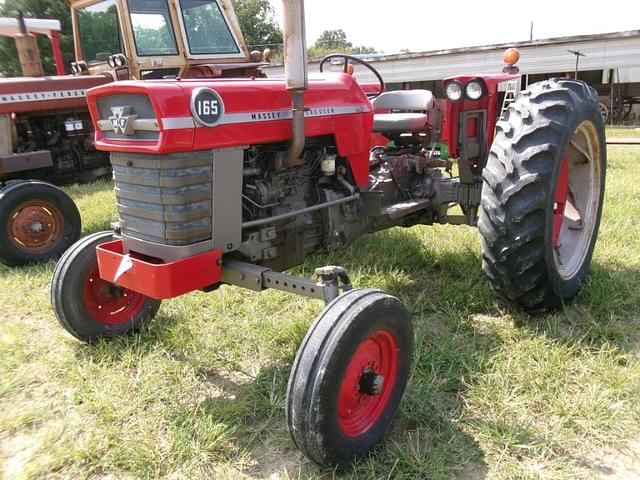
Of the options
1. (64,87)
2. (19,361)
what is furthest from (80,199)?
(19,361)

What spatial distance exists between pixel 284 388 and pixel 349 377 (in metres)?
0.59

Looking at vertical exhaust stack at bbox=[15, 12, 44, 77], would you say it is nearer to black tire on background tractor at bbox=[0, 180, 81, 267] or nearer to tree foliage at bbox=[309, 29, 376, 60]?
black tire on background tractor at bbox=[0, 180, 81, 267]

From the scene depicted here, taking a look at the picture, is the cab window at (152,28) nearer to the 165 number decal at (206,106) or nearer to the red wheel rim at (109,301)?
the red wheel rim at (109,301)

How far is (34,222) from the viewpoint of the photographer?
4.52 meters

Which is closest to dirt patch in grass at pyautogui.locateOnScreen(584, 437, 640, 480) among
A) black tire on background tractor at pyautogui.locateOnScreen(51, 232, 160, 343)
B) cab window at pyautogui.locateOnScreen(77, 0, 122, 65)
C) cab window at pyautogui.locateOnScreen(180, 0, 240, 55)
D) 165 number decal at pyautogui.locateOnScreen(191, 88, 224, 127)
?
165 number decal at pyautogui.locateOnScreen(191, 88, 224, 127)

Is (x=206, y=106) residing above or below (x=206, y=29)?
below

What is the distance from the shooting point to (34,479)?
2.02 meters

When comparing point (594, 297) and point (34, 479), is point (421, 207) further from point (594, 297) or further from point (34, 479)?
point (34, 479)

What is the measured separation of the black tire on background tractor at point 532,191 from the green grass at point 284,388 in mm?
233

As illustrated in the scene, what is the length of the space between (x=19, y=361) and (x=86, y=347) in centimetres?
36

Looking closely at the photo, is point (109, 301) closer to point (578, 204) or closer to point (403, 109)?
point (403, 109)

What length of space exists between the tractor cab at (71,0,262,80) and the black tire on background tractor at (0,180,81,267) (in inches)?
63.7

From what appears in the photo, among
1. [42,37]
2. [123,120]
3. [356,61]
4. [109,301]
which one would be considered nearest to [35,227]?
[109,301]

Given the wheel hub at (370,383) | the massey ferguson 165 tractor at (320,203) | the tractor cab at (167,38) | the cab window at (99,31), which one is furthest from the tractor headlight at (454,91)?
the cab window at (99,31)
